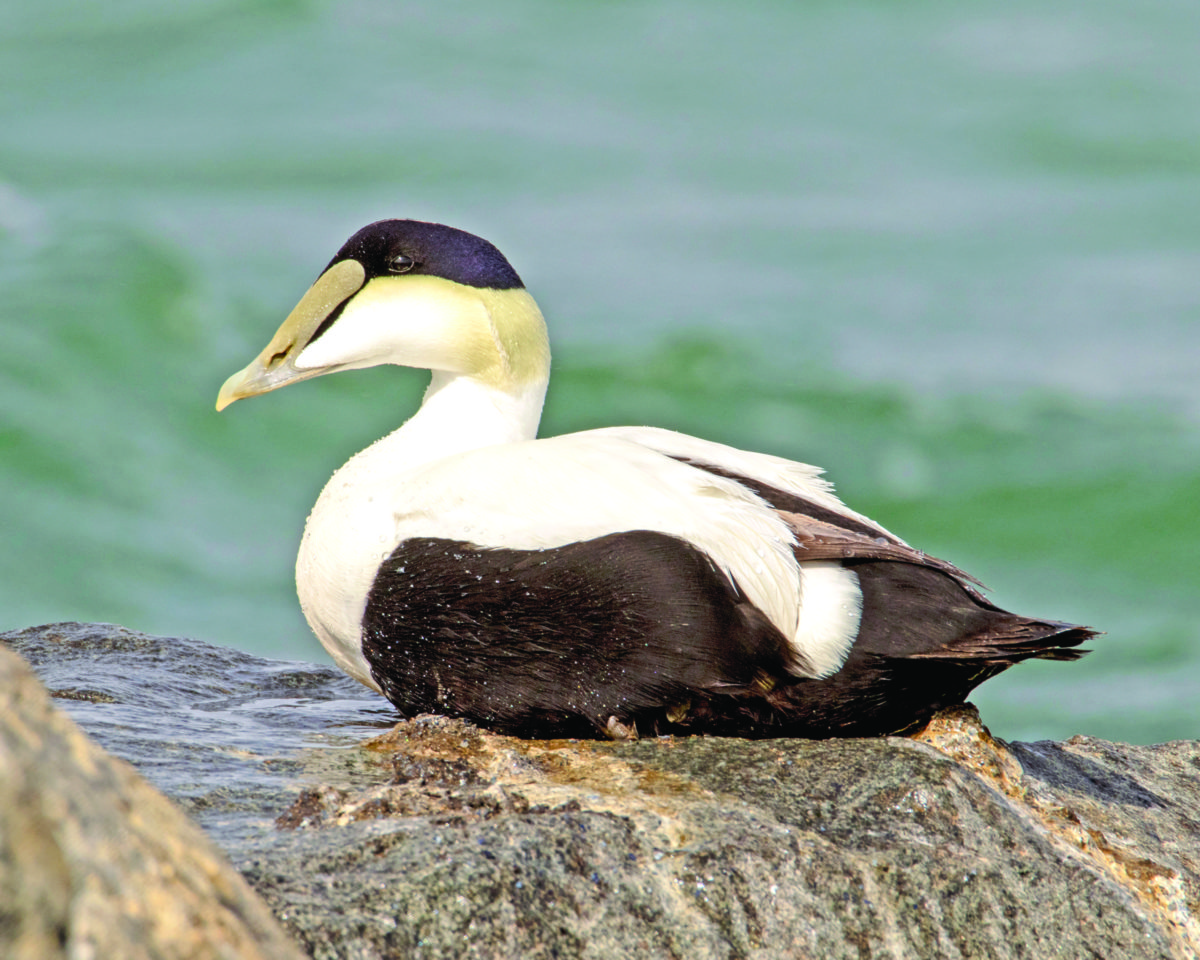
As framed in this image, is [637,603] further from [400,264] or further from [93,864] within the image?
[93,864]

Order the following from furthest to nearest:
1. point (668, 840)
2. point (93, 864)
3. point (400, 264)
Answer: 1. point (400, 264)
2. point (668, 840)
3. point (93, 864)

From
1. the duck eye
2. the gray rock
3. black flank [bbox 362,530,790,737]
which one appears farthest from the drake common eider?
the gray rock

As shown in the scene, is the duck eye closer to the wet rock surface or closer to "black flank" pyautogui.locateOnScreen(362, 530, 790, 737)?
"black flank" pyautogui.locateOnScreen(362, 530, 790, 737)

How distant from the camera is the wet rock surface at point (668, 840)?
6.20 ft

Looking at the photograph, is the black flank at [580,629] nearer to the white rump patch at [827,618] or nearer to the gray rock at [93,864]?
the white rump patch at [827,618]

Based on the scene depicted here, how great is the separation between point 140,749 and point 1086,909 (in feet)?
5.60

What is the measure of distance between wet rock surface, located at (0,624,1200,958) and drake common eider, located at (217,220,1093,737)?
9 cm

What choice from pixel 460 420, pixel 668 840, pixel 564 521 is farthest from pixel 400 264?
pixel 668 840

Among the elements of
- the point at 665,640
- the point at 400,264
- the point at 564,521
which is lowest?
the point at 665,640

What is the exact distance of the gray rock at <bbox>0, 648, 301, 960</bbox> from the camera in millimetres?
1191

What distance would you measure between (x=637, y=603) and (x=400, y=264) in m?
1.06

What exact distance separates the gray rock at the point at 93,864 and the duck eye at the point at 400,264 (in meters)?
1.87

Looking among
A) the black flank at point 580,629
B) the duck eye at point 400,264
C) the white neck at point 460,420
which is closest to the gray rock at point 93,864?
the black flank at point 580,629

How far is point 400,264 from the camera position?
315 cm
